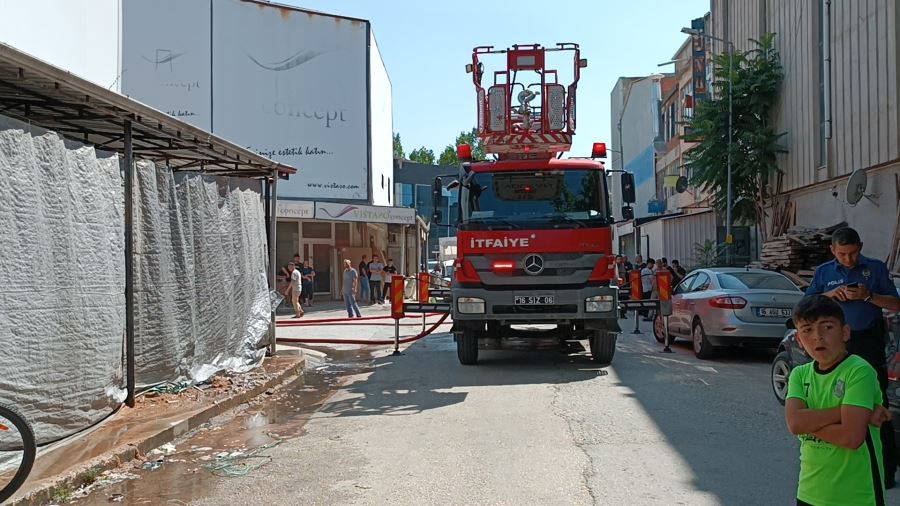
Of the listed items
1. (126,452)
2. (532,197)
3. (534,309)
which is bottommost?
(126,452)

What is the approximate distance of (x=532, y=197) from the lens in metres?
11.3

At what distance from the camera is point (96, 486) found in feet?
19.1

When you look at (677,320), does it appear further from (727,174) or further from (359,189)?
(359,189)

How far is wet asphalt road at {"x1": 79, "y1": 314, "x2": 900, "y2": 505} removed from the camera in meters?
5.51

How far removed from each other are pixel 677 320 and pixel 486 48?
5777mm

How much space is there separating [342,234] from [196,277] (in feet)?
70.9

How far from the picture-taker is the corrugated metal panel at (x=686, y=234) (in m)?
28.1

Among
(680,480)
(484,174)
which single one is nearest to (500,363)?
(484,174)

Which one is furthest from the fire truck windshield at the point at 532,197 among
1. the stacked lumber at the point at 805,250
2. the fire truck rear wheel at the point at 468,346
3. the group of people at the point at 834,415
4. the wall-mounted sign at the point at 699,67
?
the wall-mounted sign at the point at 699,67

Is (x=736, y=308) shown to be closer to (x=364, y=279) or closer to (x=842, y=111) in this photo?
(x=842, y=111)

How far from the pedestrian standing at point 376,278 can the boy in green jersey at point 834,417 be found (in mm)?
25253

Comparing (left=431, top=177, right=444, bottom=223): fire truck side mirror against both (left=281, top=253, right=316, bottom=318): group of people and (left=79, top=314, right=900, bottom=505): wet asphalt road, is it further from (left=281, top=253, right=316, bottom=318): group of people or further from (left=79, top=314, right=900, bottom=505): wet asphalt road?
(left=281, top=253, right=316, bottom=318): group of people

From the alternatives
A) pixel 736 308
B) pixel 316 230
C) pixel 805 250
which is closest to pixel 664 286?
pixel 736 308

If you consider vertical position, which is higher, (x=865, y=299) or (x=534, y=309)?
(x=865, y=299)
